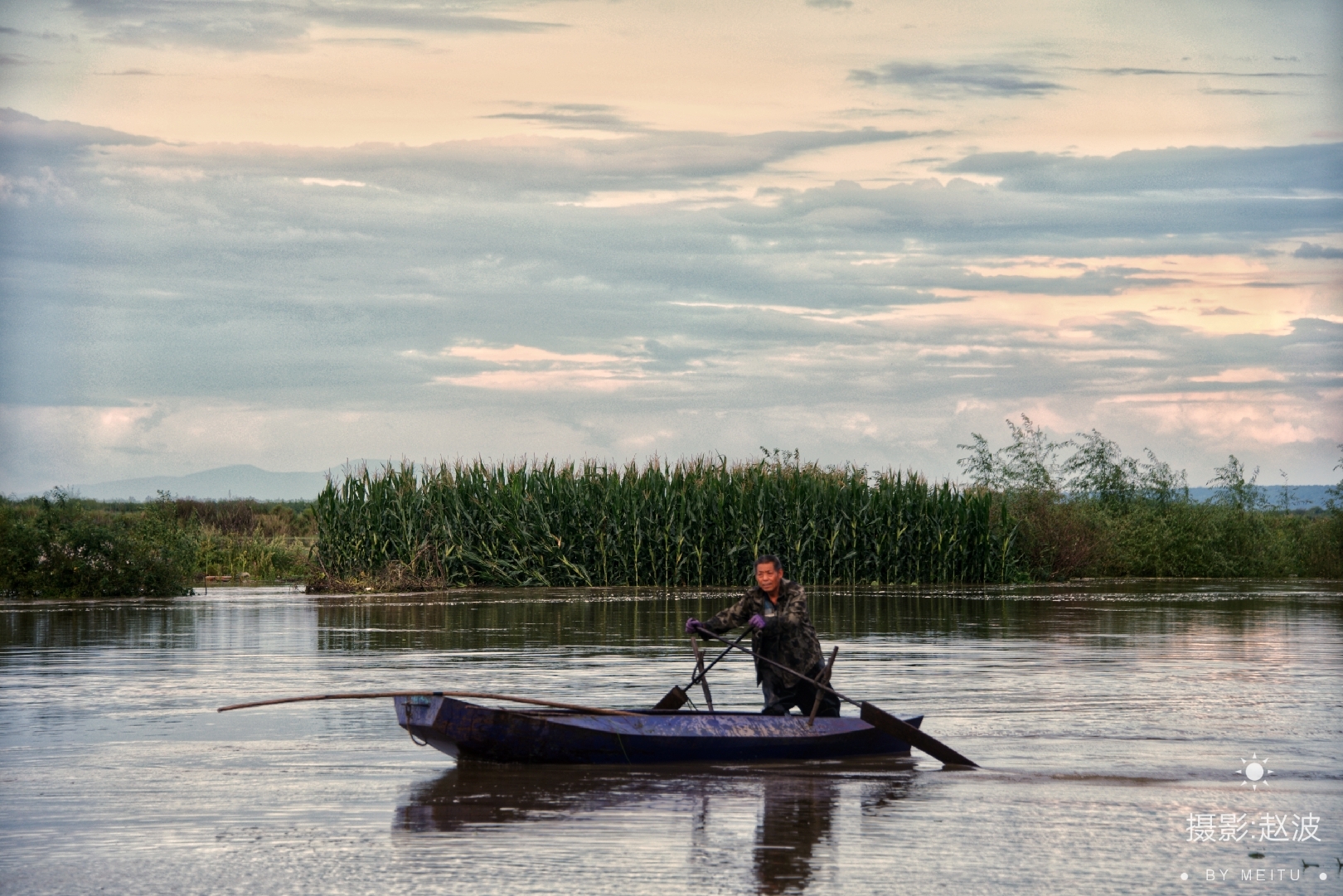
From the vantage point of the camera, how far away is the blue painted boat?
37.2 ft

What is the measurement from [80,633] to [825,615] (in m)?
13.6

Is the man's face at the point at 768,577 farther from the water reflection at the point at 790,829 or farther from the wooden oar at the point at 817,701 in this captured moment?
the water reflection at the point at 790,829

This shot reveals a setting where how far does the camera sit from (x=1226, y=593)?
119 ft

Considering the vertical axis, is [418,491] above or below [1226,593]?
above

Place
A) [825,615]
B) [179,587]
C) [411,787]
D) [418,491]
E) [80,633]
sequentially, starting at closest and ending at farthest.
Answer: [411,787]
[80,633]
[825,615]
[179,587]
[418,491]

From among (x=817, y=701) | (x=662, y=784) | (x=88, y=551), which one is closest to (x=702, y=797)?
(x=662, y=784)

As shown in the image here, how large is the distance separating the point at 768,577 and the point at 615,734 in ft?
6.46

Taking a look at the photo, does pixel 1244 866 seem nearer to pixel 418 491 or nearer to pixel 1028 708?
pixel 1028 708

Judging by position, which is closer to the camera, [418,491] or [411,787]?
[411,787]

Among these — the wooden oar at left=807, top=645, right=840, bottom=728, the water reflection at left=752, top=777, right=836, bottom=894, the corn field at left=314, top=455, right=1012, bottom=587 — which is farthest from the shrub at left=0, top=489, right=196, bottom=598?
the water reflection at left=752, top=777, right=836, bottom=894

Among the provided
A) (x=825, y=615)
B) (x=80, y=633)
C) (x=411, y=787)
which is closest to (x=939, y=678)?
(x=411, y=787)

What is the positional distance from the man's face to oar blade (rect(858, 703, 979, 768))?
1267 mm

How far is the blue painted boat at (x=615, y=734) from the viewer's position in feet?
37.2

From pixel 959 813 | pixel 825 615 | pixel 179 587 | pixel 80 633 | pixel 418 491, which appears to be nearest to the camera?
pixel 959 813
